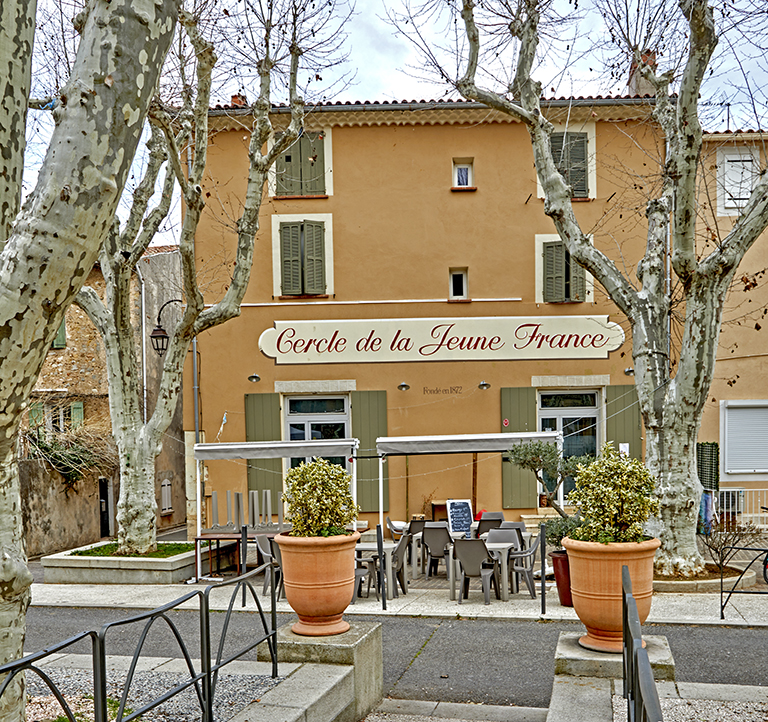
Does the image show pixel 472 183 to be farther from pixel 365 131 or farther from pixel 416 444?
pixel 416 444

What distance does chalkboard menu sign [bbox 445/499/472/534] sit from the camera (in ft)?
42.0

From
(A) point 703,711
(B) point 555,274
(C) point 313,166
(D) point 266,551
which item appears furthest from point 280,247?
(A) point 703,711

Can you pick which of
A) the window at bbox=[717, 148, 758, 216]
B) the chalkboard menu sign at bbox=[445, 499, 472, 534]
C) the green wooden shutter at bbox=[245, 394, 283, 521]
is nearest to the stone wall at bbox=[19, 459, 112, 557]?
the green wooden shutter at bbox=[245, 394, 283, 521]

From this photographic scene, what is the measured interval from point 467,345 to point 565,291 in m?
2.27

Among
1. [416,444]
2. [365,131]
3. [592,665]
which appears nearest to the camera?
A: [592,665]

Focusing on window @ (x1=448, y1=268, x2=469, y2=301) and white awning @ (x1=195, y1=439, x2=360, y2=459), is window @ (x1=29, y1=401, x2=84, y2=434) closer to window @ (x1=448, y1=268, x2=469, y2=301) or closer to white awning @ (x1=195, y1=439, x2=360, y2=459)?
white awning @ (x1=195, y1=439, x2=360, y2=459)

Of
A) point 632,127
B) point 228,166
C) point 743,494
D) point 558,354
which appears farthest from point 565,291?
point 228,166

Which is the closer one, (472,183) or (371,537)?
(371,537)

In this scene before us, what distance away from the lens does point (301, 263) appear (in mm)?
16047

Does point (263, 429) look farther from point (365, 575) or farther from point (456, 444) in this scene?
point (365, 575)

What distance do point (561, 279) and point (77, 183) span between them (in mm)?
13582

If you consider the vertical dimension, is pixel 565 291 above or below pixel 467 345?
above

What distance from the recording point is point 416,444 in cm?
1233

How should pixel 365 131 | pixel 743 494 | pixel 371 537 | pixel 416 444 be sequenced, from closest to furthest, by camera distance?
pixel 416 444
pixel 371 537
pixel 743 494
pixel 365 131
